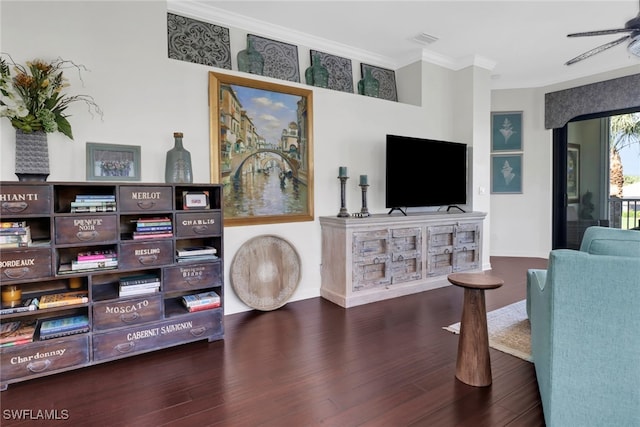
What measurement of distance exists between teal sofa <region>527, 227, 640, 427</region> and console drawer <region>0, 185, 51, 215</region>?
278cm

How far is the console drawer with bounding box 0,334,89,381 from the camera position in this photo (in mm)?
2043

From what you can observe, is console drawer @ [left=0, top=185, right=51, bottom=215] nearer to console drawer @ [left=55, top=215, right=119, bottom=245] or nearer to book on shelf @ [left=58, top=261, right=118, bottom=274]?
console drawer @ [left=55, top=215, right=119, bottom=245]

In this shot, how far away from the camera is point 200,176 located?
3.15 meters

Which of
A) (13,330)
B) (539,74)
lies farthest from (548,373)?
(539,74)

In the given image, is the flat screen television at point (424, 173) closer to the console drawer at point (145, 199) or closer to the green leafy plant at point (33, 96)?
the console drawer at point (145, 199)

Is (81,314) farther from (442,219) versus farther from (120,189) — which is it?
(442,219)

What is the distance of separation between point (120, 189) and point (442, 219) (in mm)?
3382

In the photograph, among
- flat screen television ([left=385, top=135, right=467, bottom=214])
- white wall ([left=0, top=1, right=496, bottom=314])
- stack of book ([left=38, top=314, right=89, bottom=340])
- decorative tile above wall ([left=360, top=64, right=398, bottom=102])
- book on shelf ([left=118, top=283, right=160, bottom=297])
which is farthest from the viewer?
decorative tile above wall ([left=360, top=64, right=398, bottom=102])

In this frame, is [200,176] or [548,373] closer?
[548,373]

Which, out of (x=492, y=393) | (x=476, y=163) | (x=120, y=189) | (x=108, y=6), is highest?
(x=108, y=6)

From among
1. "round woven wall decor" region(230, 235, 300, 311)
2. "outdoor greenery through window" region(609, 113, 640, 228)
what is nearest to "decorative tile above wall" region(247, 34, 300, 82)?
"round woven wall decor" region(230, 235, 300, 311)

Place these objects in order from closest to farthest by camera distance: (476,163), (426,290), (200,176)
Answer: (200,176) → (426,290) → (476,163)

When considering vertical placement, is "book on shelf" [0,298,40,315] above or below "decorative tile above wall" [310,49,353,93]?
below

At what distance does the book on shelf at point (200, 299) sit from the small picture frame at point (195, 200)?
2.28ft
